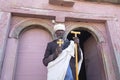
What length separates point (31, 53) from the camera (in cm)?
431

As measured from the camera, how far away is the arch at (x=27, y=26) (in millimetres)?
4305

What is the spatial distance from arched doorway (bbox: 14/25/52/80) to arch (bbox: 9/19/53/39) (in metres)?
0.09

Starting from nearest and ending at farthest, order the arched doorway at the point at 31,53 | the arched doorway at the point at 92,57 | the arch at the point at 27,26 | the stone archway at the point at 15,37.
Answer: the stone archway at the point at 15,37 < the arched doorway at the point at 31,53 < the arch at the point at 27,26 < the arched doorway at the point at 92,57

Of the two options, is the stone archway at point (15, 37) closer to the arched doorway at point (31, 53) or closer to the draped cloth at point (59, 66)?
the arched doorway at point (31, 53)

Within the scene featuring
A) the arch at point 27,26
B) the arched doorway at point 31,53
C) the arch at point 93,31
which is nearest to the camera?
the arched doorway at point 31,53

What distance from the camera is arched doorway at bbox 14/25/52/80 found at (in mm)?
4098

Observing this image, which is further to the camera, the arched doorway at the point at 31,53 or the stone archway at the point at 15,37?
the arched doorway at the point at 31,53

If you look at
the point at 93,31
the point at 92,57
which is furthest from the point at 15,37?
the point at 92,57

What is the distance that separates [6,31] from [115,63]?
2865 millimetres

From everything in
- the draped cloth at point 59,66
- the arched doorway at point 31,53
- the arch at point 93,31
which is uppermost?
the arch at point 93,31

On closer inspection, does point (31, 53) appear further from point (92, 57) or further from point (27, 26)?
point (92, 57)

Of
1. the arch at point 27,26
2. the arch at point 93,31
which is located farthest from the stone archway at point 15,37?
the arch at point 93,31

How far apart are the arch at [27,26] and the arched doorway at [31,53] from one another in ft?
0.30

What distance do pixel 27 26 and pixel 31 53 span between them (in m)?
0.76
